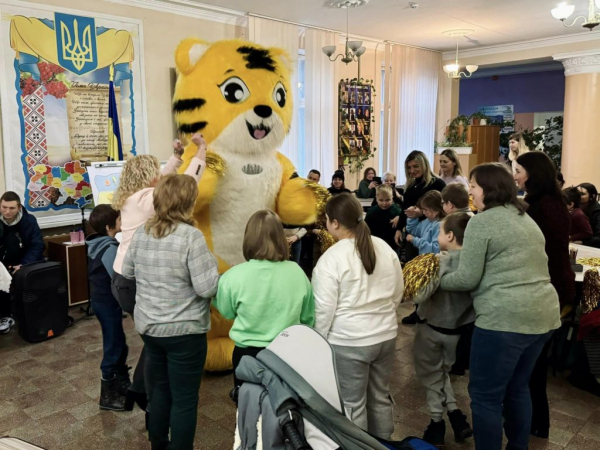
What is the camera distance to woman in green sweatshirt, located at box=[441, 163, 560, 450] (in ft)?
6.07

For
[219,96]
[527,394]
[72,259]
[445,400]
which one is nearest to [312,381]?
[527,394]

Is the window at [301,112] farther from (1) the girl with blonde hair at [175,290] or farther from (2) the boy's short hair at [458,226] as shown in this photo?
(1) the girl with blonde hair at [175,290]

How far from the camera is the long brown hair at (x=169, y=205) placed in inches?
77.1

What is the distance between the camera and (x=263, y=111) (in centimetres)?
313

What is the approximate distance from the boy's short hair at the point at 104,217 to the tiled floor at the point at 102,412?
1.02 metres

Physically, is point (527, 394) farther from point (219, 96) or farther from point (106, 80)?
point (106, 80)

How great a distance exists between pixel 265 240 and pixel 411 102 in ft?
23.9

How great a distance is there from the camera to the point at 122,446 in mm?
2482

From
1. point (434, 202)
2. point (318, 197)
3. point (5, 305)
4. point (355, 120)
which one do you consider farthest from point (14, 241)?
point (355, 120)

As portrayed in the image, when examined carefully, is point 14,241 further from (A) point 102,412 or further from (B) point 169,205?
(B) point 169,205

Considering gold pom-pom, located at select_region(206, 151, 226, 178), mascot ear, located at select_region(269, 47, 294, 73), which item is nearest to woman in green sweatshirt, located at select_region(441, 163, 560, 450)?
gold pom-pom, located at select_region(206, 151, 226, 178)

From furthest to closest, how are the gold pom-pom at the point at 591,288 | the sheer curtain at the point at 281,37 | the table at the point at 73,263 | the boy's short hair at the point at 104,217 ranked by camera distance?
the sheer curtain at the point at 281,37 < the table at the point at 73,263 < the gold pom-pom at the point at 591,288 < the boy's short hair at the point at 104,217

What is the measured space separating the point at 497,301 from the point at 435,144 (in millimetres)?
7678

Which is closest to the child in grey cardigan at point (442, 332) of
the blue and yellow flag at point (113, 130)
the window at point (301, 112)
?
the blue and yellow flag at point (113, 130)
